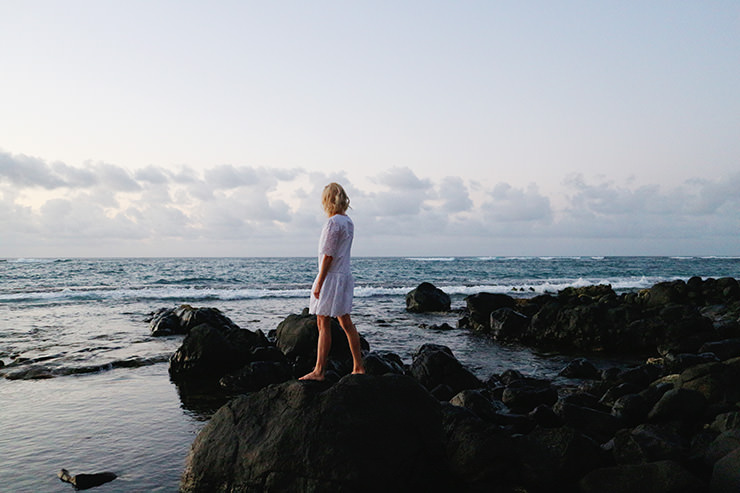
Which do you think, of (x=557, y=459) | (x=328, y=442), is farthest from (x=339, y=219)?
(x=557, y=459)

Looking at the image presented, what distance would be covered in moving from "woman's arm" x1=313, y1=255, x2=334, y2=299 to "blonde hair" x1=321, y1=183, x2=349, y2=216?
516 mm

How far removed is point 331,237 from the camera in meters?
5.32

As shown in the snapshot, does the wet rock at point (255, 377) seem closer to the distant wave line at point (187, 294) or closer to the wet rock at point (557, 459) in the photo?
the wet rock at point (557, 459)

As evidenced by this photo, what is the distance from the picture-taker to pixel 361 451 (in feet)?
13.3

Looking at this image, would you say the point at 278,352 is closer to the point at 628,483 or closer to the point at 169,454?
the point at 169,454

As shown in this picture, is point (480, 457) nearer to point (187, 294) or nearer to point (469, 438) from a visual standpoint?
point (469, 438)

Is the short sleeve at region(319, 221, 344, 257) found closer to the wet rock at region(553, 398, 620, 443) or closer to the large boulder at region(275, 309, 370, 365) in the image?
the wet rock at region(553, 398, 620, 443)

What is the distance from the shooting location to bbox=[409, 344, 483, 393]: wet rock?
8.20 m

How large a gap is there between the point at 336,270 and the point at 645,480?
3.41m

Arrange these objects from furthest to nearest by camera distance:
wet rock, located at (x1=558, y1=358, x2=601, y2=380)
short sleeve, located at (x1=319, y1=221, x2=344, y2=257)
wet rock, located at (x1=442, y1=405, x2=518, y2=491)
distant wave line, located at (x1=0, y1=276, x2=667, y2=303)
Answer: distant wave line, located at (x1=0, y1=276, x2=667, y2=303), wet rock, located at (x1=558, y1=358, x2=601, y2=380), short sleeve, located at (x1=319, y1=221, x2=344, y2=257), wet rock, located at (x1=442, y1=405, x2=518, y2=491)

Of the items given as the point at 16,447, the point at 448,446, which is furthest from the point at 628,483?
the point at 16,447

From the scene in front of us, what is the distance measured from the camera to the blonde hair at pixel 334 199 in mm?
5430

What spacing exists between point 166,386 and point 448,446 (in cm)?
566

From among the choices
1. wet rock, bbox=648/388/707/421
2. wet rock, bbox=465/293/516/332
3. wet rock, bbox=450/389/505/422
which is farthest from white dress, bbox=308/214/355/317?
wet rock, bbox=465/293/516/332
